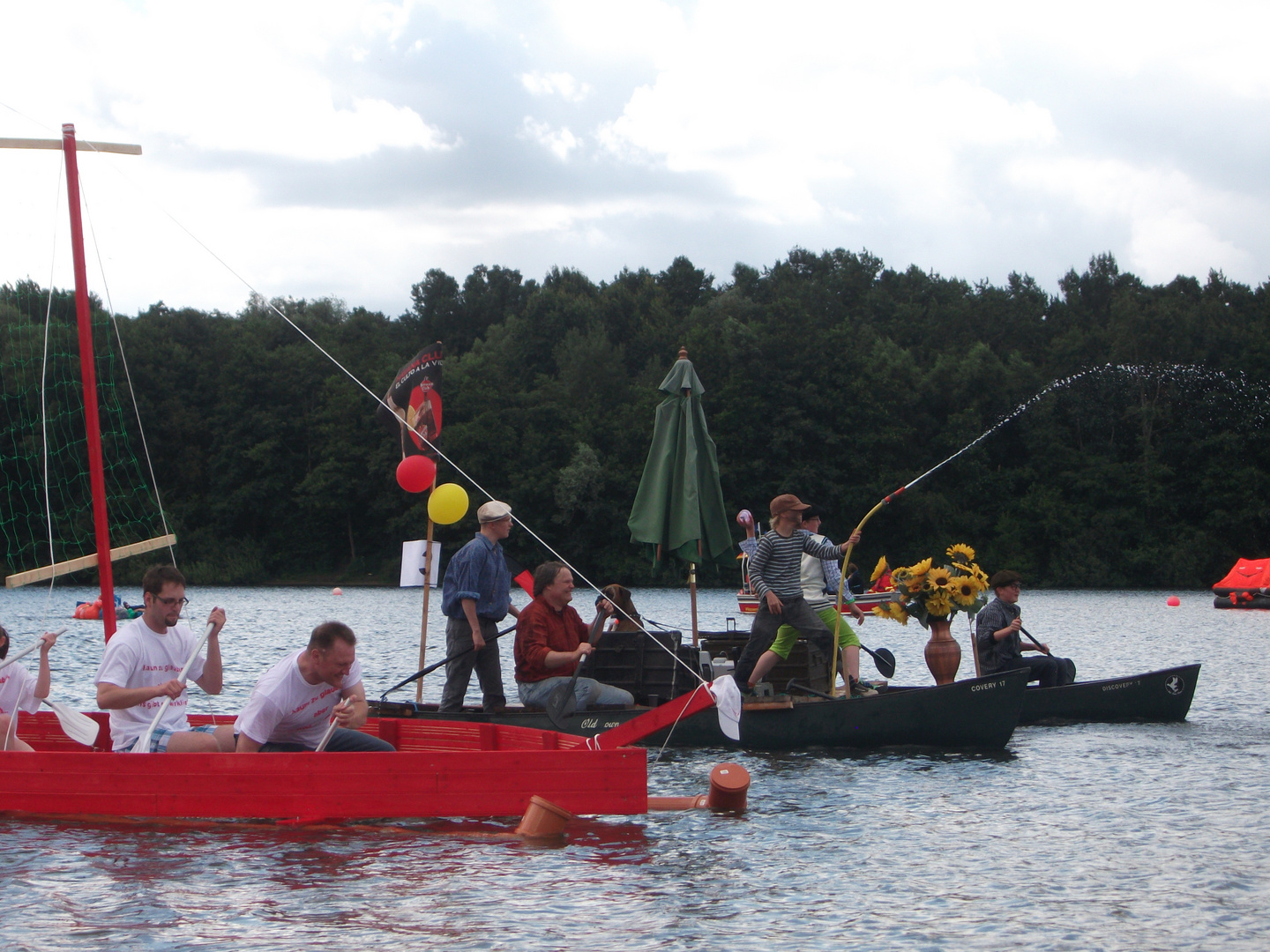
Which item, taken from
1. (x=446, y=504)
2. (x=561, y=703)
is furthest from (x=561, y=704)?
(x=446, y=504)

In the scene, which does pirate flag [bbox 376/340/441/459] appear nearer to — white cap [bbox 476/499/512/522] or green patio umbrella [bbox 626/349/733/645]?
→ white cap [bbox 476/499/512/522]

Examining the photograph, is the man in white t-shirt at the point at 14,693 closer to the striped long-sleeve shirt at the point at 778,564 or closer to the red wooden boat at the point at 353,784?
the red wooden boat at the point at 353,784

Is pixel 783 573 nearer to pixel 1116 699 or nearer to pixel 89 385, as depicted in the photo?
pixel 1116 699

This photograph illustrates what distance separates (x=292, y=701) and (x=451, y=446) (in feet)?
189

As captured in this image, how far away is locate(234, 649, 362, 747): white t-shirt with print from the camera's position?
24.0ft

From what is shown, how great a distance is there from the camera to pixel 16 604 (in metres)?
44.0

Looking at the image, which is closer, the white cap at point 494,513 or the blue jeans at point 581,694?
the blue jeans at point 581,694

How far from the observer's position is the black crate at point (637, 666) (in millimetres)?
10625

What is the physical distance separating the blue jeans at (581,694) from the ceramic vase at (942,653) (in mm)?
3194

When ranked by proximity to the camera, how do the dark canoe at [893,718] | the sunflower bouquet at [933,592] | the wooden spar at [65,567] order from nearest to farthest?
the wooden spar at [65,567], the dark canoe at [893,718], the sunflower bouquet at [933,592]

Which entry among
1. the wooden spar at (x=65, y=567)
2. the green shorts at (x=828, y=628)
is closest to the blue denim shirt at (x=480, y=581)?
the wooden spar at (x=65, y=567)

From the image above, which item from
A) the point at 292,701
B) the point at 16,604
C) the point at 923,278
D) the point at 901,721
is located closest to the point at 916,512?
the point at 923,278

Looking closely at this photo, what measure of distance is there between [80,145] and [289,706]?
499 centimetres

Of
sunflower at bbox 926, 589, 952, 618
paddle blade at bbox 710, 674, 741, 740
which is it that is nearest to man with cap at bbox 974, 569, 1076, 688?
sunflower at bbox 926, 589, 952, 618
